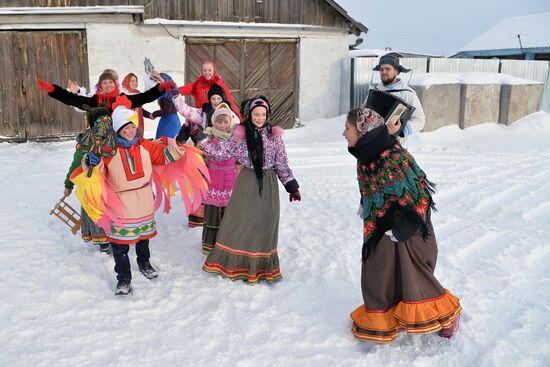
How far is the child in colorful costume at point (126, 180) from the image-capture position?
391cm

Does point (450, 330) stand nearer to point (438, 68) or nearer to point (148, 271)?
point (148, 271)

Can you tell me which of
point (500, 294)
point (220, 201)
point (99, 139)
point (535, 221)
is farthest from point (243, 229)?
point (535, 221)

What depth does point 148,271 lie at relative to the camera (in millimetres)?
4469

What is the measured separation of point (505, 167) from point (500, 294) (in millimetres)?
5302

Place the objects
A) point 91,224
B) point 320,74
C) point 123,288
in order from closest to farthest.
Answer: point 123,288 → point 91,224 → point 320,74

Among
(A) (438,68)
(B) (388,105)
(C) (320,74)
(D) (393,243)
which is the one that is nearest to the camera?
(D) (393,243)

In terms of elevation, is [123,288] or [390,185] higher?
[390,185]

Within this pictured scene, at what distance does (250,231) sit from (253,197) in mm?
289

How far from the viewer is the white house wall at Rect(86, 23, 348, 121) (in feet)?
36.2

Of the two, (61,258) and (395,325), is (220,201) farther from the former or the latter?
(395,325)

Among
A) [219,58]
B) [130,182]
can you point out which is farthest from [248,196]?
[219,58]

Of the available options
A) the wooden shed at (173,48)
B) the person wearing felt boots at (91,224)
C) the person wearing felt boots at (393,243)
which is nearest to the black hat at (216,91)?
the person wearing felt boots at (91,224)

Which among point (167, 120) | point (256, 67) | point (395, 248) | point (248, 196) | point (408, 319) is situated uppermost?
point (256, 67)

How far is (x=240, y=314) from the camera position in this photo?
12.7 ft
